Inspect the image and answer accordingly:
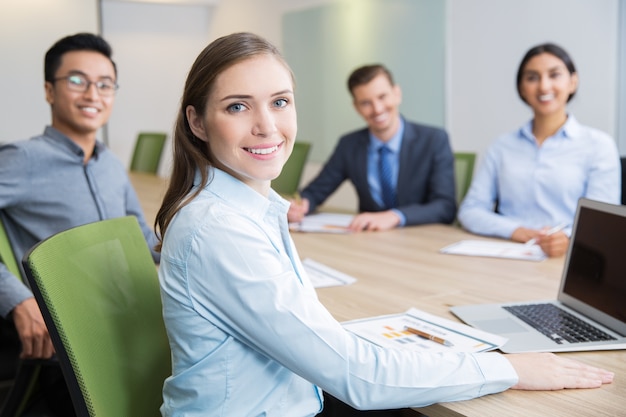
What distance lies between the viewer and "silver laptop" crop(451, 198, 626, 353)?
4.45 ft

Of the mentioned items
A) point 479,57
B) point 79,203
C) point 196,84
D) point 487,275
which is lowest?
point 487,275

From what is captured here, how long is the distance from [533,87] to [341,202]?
4060mm

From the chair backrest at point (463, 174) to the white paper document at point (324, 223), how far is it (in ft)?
1.94

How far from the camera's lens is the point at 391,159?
3289mm

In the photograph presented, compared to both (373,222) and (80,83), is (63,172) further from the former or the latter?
(373,222)

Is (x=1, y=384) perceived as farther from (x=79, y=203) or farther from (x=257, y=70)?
(x=257, y=70)

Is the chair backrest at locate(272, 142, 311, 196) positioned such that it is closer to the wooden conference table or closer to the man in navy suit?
the man in navy suit

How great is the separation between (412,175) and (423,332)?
1.88m

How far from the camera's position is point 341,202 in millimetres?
6734

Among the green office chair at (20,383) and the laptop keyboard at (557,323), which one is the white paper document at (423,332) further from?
the green office chair at (20,383)

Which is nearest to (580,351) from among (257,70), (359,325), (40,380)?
(359,325)

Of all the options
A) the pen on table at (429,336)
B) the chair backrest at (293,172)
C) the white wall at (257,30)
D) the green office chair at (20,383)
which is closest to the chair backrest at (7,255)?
the green office chair at (20,383)

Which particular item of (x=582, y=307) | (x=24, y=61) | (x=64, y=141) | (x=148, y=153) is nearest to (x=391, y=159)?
(x=64, y=141)

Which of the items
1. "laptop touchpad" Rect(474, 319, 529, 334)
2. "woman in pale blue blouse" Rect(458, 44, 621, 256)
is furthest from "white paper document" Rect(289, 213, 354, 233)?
"laptop touchpad" Rect(474, 319, 529, 334)
